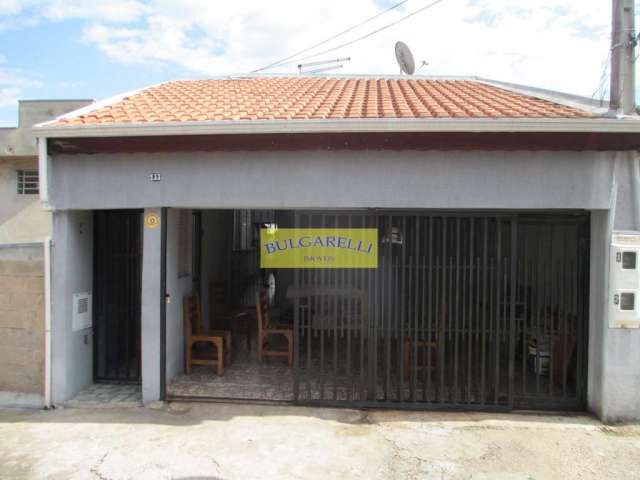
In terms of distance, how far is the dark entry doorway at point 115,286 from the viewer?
6.11m

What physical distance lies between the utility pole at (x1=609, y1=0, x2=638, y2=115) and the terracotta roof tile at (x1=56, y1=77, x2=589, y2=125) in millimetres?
470

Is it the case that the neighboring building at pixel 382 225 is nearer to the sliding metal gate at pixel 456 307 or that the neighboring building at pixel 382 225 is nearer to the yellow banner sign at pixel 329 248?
the sliding metal gate at pixel 456 307

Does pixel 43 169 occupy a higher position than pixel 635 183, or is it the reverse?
pixel 43 169

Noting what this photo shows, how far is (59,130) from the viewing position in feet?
16.7

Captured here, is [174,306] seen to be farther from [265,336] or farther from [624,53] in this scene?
[624,53]

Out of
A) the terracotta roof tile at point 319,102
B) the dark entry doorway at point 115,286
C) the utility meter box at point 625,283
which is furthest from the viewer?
the dark entry doorway at point 115,286

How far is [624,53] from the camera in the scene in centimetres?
501

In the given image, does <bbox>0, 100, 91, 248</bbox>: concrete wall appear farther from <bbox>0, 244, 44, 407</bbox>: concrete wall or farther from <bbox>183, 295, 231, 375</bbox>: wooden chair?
<bbox>183, 295, 231, 375</bbox>: wooden chair

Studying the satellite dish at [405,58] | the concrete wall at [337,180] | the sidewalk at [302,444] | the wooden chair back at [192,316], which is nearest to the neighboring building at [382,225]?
the concrete wall at [337,180]

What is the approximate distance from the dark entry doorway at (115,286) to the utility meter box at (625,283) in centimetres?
584

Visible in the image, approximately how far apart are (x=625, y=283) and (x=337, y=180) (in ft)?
11.1

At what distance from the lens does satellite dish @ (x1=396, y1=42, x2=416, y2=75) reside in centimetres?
934

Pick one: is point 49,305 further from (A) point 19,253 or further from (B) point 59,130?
(B) point 59,130

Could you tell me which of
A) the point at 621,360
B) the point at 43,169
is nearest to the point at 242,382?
the point at 43,169
